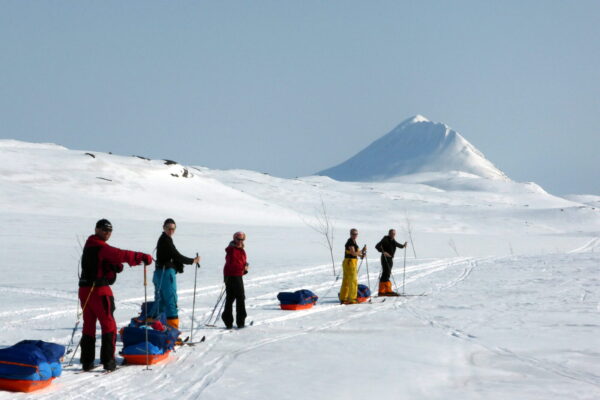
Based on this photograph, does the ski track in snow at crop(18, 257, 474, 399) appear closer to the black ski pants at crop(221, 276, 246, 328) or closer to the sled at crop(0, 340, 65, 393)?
the sled at crop(0, 340, 65, 393)

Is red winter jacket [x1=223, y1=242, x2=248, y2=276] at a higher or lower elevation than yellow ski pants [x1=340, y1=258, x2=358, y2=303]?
higher

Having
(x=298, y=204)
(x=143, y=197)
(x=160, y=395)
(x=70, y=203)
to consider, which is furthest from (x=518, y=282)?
(x=298, y=204)

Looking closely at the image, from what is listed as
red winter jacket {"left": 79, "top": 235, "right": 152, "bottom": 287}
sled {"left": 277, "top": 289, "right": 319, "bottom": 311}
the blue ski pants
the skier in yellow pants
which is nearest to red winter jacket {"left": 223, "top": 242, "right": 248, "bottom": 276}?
the blue ski pants

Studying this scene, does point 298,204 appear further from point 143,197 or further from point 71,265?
point 71,265

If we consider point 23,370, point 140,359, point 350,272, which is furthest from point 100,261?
point 350,272

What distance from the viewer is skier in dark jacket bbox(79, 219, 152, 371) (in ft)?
24.1

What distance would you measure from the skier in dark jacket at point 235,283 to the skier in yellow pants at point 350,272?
3355mm

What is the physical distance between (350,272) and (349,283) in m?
0.24

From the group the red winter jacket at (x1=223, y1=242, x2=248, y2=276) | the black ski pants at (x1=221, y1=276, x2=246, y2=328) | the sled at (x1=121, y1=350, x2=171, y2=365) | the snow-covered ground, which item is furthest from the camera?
the red winter jacket at (x1=223, y1=242, x2=248, y2=276)

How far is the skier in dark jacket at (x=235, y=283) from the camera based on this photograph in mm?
10336

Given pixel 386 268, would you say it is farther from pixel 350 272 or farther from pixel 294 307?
pixel 294 307

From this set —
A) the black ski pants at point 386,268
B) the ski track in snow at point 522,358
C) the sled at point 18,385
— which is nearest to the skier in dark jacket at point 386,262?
the black ski pants at point 386,268

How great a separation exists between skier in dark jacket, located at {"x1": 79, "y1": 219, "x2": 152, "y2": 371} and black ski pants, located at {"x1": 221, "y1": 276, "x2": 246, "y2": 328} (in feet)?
9.88

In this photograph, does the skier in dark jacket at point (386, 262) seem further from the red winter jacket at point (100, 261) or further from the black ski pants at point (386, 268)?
the red winter jacket at point (100, 261)
